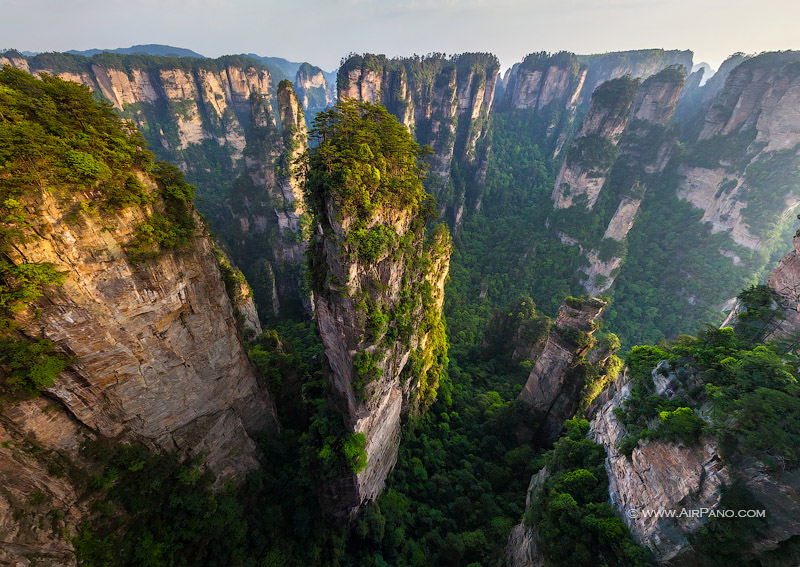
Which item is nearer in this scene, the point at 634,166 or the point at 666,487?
the point at 666,487

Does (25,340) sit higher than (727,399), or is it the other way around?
(25,340)

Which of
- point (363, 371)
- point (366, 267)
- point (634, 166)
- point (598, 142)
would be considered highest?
point (598, 142)

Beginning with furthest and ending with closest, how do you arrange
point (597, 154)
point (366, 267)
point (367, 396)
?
point (597, 154)
point (367, 396)
point (366, 267)

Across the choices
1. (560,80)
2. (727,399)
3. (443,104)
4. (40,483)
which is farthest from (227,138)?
(727,399)

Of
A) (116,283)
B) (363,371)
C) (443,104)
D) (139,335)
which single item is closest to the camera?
(116,283)

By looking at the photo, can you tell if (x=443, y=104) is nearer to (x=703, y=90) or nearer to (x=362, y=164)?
(x=362, y=164)

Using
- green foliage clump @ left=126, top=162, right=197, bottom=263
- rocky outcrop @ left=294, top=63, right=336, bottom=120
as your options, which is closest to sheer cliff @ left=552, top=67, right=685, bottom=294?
green foliage clump @ left=126, top=162, right=197, bottom=263

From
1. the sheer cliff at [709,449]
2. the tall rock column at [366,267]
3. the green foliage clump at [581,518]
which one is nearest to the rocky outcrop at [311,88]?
the tall rock column at [366,267]

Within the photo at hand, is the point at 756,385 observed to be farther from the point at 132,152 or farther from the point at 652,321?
the point at 652,321
